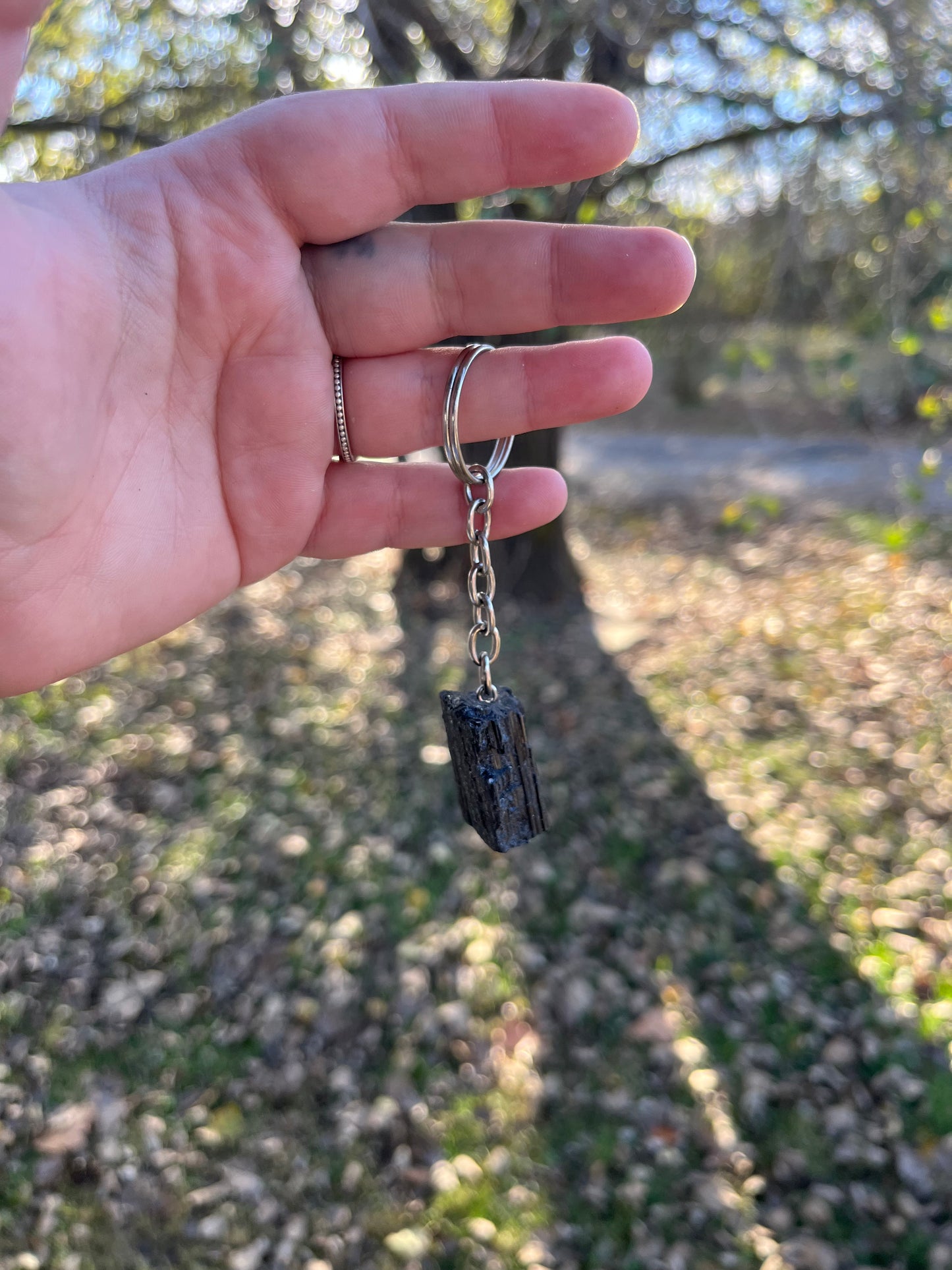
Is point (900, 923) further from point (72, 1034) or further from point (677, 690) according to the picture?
point (72, 1034)

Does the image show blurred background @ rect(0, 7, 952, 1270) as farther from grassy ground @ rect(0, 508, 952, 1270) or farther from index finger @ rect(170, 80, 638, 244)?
index finger @ rect(170, 80, 638, 244)

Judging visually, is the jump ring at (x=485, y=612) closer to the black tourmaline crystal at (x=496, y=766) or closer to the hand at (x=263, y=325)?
the black tourmaline crystal at (x=496, y=766)

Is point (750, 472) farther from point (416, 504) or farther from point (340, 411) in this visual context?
point (340, 411)

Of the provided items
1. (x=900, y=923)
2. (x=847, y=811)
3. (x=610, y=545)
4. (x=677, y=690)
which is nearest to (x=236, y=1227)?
(x=900, y=923)

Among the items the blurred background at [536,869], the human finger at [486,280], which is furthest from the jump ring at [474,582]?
the blurred background at [536,869]

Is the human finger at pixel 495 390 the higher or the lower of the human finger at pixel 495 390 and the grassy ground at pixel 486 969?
the higher

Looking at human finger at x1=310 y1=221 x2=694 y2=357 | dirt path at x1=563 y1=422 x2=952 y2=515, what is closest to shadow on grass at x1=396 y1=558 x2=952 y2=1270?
human finger at x1=310 y1=221 x2=694 y2=357

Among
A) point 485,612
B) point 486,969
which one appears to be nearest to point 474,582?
point 485,612
